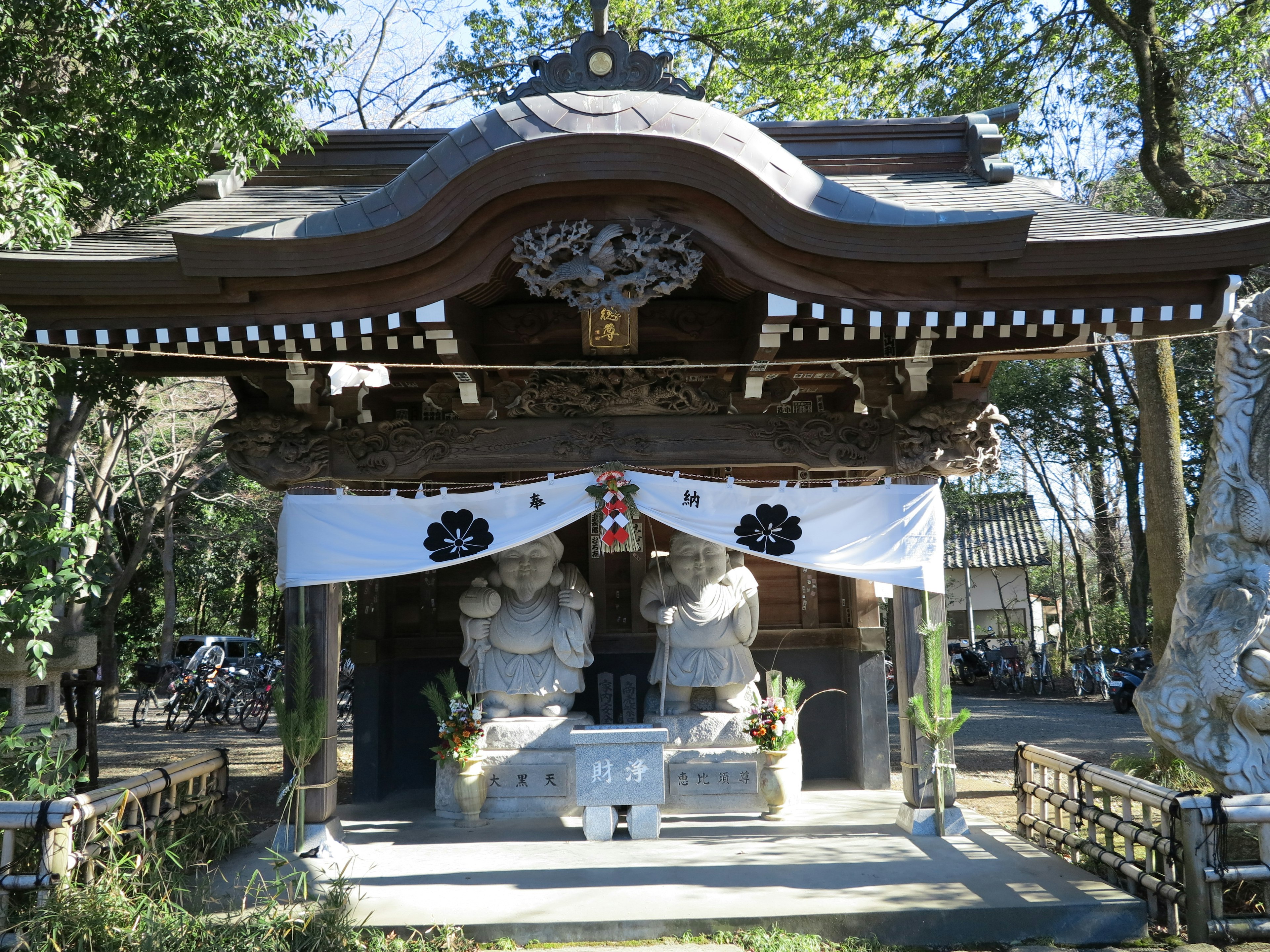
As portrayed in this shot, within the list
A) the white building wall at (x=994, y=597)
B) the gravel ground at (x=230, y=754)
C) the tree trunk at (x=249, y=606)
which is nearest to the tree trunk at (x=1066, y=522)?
the white building wall at (x=994, y=597)

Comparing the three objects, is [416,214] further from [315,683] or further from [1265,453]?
[1265,453]

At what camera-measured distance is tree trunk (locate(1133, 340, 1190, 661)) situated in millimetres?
7996

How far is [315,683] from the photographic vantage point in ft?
20.6

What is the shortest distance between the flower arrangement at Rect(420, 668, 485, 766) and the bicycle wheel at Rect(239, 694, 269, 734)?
301 inches

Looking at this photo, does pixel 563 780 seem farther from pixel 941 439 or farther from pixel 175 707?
pixel 175 707

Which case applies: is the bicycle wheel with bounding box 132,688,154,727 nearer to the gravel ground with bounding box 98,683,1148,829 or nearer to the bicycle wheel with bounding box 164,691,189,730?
the gravel ground with bounding box 98,683,1148,829

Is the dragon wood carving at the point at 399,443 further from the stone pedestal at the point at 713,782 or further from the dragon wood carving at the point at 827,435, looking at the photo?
the stone pedestal at the point at 713,782

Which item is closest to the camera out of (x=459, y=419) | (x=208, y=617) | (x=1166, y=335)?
(x=1166, y=335)

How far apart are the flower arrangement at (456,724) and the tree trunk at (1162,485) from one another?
569 centimetres

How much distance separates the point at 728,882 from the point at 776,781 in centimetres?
164

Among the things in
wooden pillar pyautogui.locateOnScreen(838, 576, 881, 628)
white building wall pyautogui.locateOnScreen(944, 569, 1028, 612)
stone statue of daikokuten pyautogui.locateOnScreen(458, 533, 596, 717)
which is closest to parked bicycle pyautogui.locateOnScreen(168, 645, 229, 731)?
stone statue of daikokuten pyautogui.locateOnScreen(458, 533, 596, 717)

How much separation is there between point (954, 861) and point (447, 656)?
461 centimetres

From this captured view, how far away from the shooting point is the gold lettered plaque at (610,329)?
20.0ft

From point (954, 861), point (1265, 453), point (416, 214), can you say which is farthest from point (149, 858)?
point (1265, 453)
